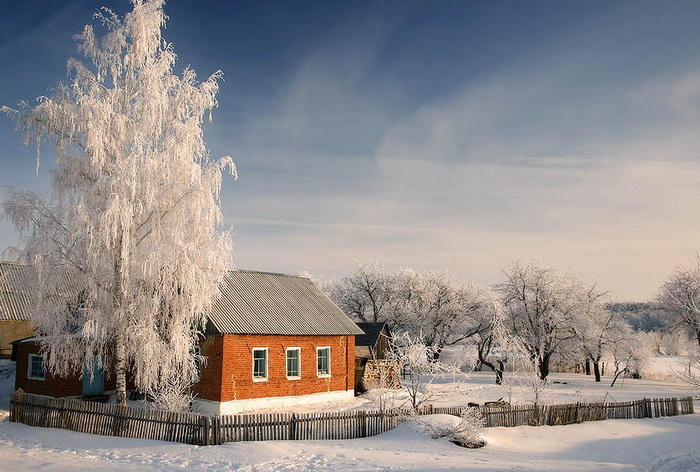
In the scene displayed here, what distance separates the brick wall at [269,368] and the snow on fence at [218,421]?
5.41 m

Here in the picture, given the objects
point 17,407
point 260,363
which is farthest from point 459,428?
point 17,407

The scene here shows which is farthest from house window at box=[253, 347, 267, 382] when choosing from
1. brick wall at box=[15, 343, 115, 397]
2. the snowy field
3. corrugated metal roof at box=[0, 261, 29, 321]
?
corrugated metal roof at box=[0, 261, 29, 321]

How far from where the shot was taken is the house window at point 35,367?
76.4ft

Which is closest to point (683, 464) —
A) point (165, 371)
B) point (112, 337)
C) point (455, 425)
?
point (455, 425)

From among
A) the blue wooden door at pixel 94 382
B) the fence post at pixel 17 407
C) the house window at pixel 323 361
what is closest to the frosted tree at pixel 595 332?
the house window at pixel 323 361

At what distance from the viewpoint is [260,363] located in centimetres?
2322

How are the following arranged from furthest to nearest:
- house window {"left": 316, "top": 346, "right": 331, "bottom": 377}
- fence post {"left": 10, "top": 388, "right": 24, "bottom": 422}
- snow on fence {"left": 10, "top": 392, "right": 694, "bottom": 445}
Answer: house window {"left": 316, "top": 346, "right": 331, "bottom": 377} < fence post {"left": 10, "top": 388, "right": 24, "bottom": 422} < snow on fence {"left": 10, "top": 392, "right": 694, "bottom": 445}

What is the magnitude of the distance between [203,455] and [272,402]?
9388mm

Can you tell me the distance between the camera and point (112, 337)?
18.5 m

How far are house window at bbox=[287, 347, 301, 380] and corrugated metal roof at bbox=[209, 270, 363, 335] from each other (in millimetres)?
935

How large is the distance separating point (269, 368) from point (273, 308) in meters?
3.37

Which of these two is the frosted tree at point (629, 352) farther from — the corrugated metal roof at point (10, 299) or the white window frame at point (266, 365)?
the corrugated metal roof at point (10, 299)

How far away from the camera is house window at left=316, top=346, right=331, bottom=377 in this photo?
2590 cm

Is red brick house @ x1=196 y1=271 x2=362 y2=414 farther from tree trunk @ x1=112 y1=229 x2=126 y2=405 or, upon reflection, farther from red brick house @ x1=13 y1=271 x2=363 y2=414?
tree trunk @ x1=112 y1=229 x2=126 y2=405
